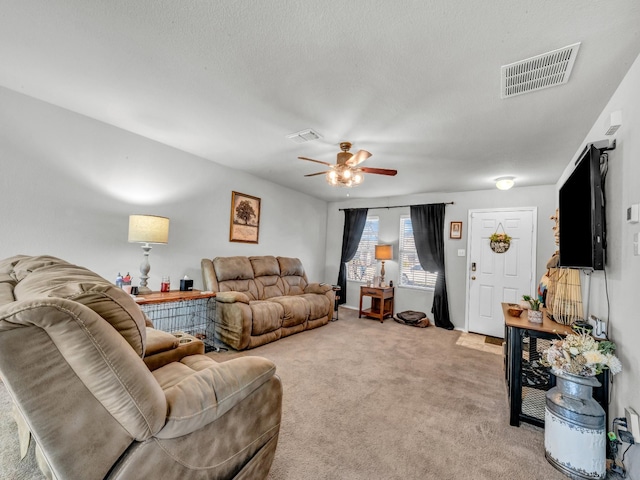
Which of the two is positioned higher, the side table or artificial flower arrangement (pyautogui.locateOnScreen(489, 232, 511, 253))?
artificial flower arrangement (pyautogui.locateOnScreen(489, 232, 511, 253))

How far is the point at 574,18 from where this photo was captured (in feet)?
4.70

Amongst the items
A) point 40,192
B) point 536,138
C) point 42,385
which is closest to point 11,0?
point 40,192

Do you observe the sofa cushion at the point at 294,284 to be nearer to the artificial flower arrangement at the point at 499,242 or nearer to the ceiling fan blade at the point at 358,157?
the ceiling fan blade at the point at 358,157

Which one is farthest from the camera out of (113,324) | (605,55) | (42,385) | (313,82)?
(313,82)

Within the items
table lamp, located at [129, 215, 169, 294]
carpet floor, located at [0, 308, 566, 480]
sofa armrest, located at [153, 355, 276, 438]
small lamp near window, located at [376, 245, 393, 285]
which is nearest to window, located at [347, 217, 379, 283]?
small lamp near window, located at [376, 245, 393, 285]

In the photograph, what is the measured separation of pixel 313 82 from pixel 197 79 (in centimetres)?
86

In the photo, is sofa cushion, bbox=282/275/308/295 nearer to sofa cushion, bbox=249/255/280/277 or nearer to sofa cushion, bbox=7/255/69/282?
sofa cushion, bbox=249/255/280/277

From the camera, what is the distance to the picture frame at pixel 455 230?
5.05 m

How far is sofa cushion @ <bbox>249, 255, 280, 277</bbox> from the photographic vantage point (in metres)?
4.49

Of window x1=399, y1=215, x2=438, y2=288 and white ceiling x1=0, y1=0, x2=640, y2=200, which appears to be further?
window x1=399, y1=215, x2=438, y2=288

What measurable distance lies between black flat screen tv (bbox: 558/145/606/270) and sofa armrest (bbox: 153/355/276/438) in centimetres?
216

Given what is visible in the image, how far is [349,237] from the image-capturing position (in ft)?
20.5

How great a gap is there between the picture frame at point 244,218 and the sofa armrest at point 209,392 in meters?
3.18

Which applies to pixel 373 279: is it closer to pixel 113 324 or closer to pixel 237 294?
pixel 237 294
